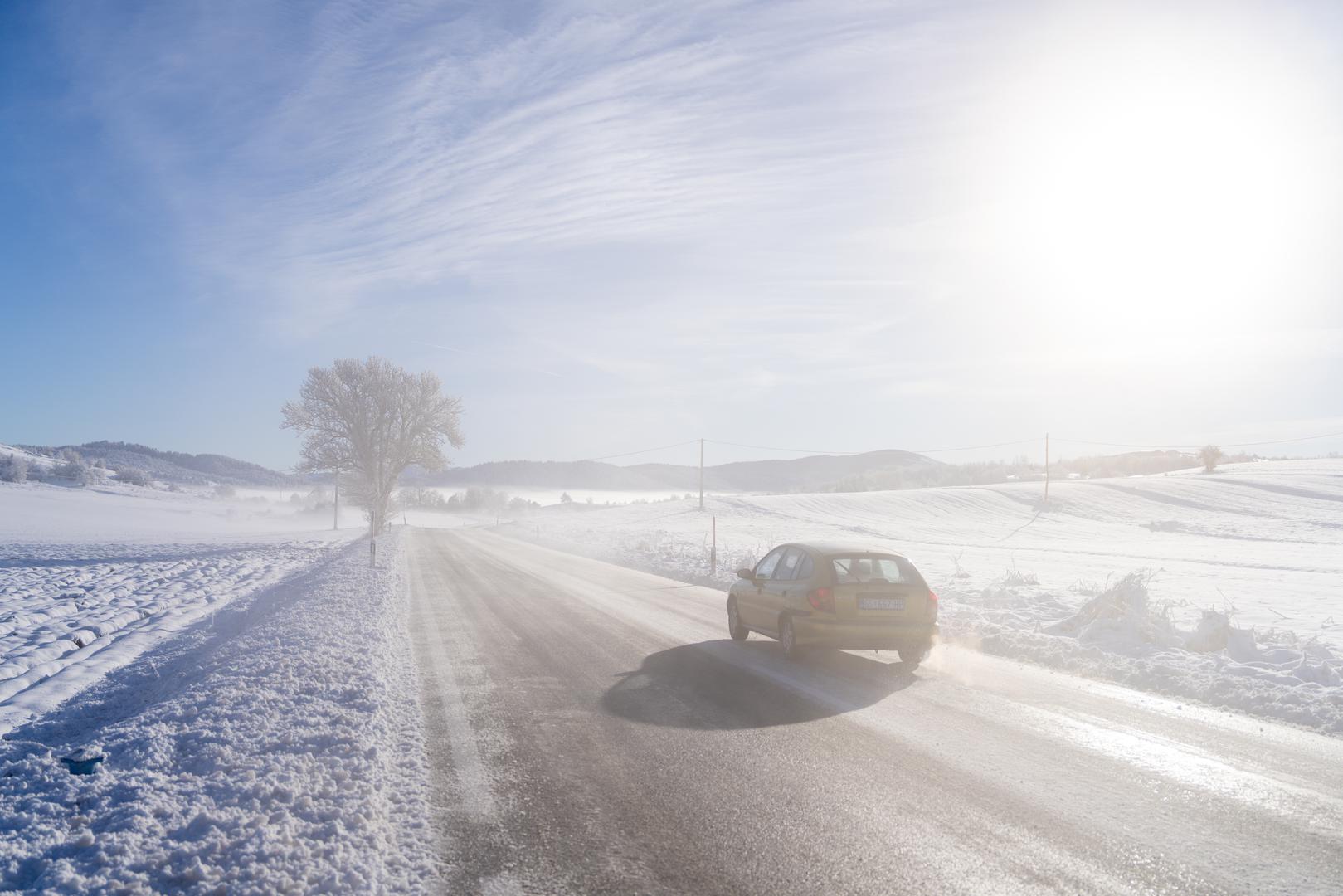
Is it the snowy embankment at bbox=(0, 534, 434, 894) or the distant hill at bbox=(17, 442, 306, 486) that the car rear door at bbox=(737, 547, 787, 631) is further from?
the distant hill at bbox=(17, 442, 306, 486)

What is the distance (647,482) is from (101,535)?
76.0 metres

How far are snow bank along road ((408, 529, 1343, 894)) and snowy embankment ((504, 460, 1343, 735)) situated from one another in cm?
158

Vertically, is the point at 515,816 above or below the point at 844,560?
below

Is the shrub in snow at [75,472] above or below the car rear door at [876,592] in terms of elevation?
above

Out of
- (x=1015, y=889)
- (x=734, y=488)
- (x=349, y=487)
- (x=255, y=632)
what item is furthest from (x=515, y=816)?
(x=734, y=488)

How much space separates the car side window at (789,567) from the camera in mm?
10352

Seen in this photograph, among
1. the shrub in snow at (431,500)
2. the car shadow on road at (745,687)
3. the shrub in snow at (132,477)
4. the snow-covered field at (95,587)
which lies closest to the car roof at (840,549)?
the car shadow on road at (745,687)

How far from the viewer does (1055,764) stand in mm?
5543

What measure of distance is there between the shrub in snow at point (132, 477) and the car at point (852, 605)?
112937 mm

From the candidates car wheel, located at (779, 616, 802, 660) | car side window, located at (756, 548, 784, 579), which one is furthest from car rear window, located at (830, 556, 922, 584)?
car side window, located at (756, 548, 784, 579)

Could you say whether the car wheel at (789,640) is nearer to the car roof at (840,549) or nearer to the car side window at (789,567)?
the car side window at (789,567)

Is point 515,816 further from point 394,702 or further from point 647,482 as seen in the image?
point 647,482

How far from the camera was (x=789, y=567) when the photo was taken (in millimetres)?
10586

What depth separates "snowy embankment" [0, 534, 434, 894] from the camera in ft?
12.2
